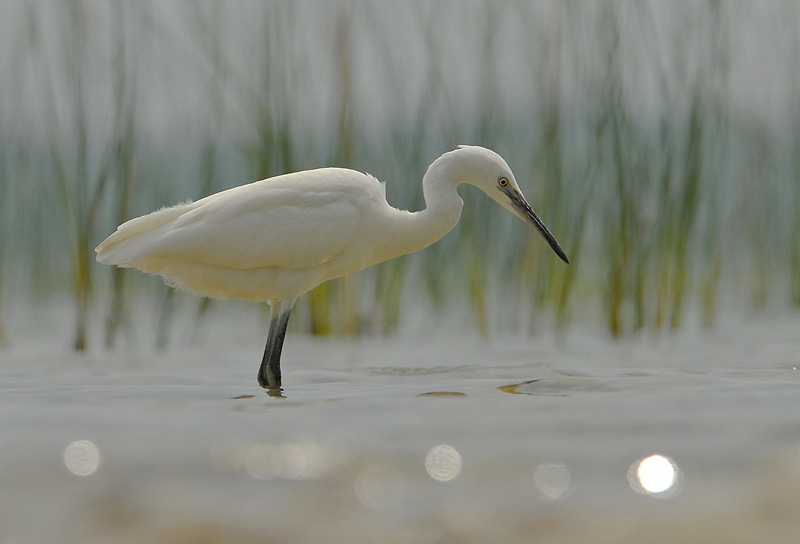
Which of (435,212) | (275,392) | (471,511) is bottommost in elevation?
(471,511)

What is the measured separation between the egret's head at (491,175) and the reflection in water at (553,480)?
9.07 feet

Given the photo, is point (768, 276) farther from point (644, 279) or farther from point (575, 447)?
point (575, 447)

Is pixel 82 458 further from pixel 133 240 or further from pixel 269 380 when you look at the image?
pixel 133 240

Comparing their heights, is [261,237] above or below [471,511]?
above

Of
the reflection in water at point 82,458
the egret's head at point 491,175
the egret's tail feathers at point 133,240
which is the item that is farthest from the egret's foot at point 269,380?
the reflection in water at point 82,458

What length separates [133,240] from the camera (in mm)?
4371

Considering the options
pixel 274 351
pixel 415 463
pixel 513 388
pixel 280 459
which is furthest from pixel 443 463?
pixel 274 351

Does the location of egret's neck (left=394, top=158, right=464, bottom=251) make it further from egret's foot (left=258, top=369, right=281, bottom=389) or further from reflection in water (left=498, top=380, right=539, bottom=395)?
reflection in water (left=498, top=380, right=539, bottom=395)

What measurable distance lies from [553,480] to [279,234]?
2.60 meters

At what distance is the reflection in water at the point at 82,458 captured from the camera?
6.81 ft

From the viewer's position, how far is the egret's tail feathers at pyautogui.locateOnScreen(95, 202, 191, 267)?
427 centimetres

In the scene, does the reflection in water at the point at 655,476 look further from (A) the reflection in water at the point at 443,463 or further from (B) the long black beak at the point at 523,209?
(B) the long black beak at the point at 523,209

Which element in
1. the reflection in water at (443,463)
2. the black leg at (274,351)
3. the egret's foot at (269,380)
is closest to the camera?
the reflection in water at (443,463)

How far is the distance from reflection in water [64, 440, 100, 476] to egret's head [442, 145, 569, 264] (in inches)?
110
